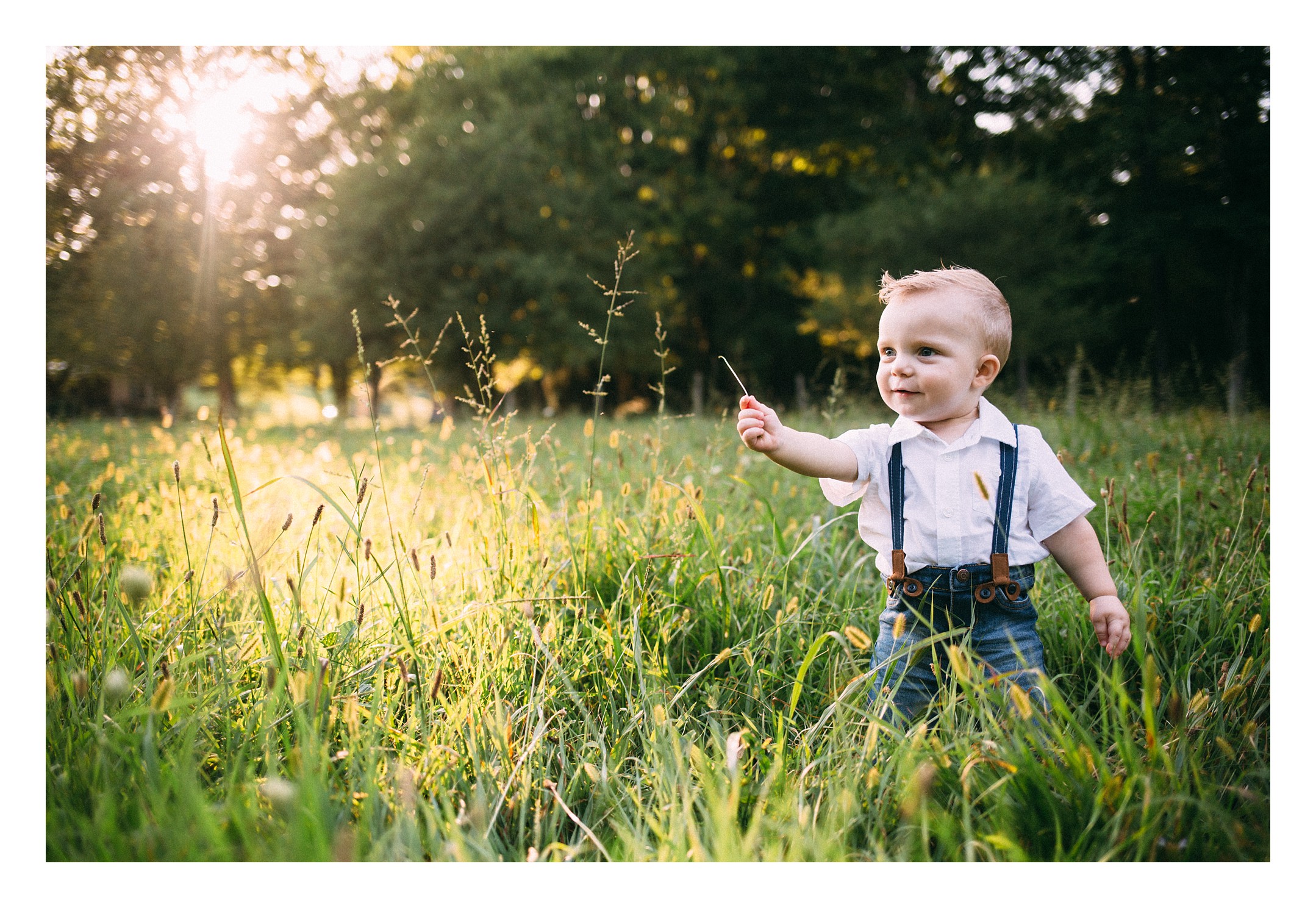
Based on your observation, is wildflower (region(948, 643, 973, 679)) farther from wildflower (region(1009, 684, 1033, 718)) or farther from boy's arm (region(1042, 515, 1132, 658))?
boy's arm (region(1042, 515, 1132, 658))

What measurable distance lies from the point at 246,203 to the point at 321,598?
474cm

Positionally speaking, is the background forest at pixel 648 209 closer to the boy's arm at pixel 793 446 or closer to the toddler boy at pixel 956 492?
the toddler boy at pixel 956 492

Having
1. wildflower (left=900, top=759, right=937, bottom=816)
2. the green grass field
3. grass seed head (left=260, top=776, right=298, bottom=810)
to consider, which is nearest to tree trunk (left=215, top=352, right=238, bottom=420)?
the green grass field

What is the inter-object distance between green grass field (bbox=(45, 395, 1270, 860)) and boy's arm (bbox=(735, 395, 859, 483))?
0.28 meters

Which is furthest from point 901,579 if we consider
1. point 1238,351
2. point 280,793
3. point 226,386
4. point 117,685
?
point 226,386

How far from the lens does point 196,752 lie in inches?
52.3

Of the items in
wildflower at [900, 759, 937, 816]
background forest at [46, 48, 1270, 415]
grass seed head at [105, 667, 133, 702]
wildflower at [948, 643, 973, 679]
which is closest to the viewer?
wildflower at [900, 759, 937, 816]

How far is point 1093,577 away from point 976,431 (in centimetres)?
40

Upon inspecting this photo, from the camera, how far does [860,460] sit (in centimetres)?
151

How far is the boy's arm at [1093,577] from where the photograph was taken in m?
1.44

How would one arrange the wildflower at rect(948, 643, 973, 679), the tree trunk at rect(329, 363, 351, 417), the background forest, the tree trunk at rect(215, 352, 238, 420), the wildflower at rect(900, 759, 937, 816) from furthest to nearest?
the tree trunk at rect(329, 363, 351, 417), the tree trunk at rect(215, 352, 238, 420), the background forest, the wildflower at rect(948, 643, 973, 679), the wildflower at rect(900, 759, 937, 816)

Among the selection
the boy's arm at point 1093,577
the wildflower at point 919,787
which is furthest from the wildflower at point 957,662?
the boy's arm at point 1093,577

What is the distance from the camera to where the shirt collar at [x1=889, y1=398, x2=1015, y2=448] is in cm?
150
